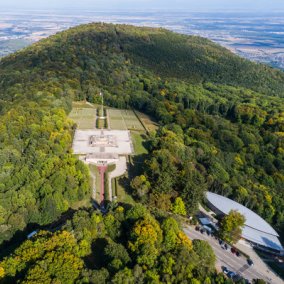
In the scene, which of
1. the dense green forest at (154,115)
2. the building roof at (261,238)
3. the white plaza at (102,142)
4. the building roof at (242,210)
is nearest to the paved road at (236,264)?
the building roof at (261,238)

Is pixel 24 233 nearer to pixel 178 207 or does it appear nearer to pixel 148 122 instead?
pixel 178 207

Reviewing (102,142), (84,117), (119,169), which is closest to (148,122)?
(84,117)

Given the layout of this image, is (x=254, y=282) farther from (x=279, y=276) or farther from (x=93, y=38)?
(x=93, y=38)

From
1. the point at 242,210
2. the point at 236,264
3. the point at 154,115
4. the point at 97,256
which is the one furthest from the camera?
the point at 154,115

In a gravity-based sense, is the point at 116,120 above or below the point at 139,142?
below

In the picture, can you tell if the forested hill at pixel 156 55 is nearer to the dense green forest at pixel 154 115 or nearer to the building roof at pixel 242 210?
the dense green forest at pixel 154 115
